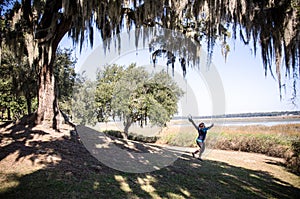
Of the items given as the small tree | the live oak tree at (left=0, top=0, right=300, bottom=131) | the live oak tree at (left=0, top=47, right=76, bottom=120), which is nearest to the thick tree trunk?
the live oak tree at (left=0, top=0, right=300, bottom=131)

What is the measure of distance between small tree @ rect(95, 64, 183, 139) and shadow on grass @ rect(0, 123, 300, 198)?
12676 mm

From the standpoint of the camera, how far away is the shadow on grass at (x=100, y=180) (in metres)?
4.05

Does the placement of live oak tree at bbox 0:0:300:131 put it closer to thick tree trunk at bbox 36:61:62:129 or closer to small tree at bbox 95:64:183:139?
thick tree trunk at bbox 36:61:62:129

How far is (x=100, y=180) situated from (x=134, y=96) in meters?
16.1

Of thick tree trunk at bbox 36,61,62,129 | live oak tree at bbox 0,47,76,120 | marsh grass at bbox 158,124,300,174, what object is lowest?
marsh grass at bbox 158,124,300,174

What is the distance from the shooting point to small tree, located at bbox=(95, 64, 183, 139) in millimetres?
19781

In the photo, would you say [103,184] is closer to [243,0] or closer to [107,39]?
[243,0]

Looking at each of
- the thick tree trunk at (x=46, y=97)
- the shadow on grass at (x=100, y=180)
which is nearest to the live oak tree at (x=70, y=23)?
the thick tree trunk at (x=46, y=97)

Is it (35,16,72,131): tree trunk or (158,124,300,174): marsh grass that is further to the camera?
(158,124,300,174): marsh grass

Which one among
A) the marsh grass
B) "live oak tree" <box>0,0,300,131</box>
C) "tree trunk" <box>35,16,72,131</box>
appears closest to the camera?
"live oak tree" <box>0,0,300,131</box>

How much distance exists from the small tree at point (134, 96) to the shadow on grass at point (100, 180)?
12676mm

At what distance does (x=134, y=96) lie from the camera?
20.6 meters

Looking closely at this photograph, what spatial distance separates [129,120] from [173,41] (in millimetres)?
13995

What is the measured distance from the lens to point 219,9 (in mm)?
4094
